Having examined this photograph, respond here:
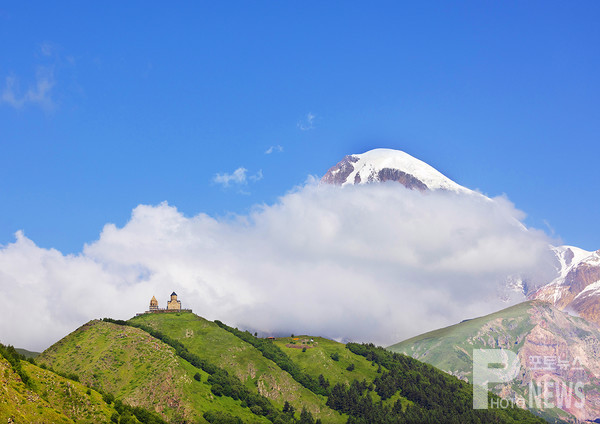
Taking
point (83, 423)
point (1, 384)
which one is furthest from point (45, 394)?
point (1, 384)

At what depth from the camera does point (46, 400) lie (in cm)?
16938

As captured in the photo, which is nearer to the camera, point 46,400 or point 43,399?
point 43,399

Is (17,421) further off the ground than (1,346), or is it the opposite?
(1,346)

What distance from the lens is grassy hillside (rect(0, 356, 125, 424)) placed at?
14238 cm

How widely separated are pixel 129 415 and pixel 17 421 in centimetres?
6369

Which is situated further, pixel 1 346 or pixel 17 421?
pixel 1 346

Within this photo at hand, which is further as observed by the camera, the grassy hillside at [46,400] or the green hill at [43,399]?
the green hill at [43,399]

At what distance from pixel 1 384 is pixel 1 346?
29448 millimetres

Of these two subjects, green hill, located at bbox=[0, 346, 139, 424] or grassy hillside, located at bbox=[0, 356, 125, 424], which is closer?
grassy hillside, located at bbox=[0, 356, 125, 424]

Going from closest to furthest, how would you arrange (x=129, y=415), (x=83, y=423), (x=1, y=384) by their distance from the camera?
(x=1, y=384)
(x=83, y=423)
(x=129, y=415)

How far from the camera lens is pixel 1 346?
6742 inches

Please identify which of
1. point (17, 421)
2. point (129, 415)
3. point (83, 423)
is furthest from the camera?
point (129, 415)

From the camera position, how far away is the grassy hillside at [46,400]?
467ft

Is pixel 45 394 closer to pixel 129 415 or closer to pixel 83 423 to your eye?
pixel 83 423
